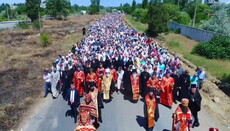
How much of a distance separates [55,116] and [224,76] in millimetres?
12093

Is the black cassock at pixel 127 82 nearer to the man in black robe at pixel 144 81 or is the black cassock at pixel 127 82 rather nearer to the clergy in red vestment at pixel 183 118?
the man in black robe at pixel 144 81

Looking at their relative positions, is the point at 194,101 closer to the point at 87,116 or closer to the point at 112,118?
the point at 112,118

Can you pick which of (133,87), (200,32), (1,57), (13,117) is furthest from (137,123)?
(200,32)

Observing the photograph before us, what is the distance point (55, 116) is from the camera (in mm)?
9906

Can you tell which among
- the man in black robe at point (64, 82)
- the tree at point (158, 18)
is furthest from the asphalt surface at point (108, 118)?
the tree at point (158, 18)

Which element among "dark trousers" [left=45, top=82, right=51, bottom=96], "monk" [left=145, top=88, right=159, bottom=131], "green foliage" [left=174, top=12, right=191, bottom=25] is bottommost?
"dark trousers" [left=45, top=82, right=51, bottom=96]

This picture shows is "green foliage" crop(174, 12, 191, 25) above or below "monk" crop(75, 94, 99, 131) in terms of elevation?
above

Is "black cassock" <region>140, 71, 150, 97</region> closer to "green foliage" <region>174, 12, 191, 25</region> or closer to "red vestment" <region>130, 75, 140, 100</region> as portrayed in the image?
"red vestment" <region>130, 75, 140, 100</region>

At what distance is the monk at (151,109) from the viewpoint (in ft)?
27.2

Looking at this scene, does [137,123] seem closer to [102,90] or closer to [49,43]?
[102,90]

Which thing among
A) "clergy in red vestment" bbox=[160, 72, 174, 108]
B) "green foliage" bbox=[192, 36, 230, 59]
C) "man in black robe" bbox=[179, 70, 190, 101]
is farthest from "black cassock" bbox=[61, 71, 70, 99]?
"green foliage" bbox=[192, 36, 230, 59]

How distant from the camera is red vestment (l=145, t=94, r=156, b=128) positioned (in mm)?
8297

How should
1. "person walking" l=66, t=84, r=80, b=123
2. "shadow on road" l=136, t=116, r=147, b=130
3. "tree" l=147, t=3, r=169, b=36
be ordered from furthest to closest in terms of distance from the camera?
1. "tree" l=147, t=3, r=169, b=36
2. "shadow on road" l=136, t=116, r=147, b=130
3. "person walking" l=66, t=84, r=80, b=123

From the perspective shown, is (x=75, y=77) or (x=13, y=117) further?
(x=75, y=77)
